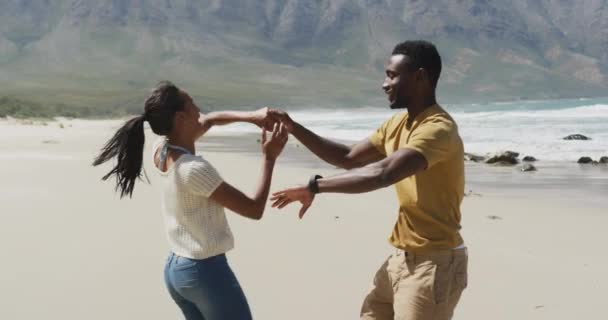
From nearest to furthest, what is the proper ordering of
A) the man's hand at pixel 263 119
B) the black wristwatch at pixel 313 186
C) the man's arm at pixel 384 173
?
the man's arm at pixel 384 173, the black wristwatch at pixel 313 186, the man's hand at pixel 263 119

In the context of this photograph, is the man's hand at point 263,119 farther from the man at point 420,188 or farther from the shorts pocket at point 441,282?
the shorts pocket at point 441,282

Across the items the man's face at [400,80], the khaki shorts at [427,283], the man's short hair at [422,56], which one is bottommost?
the khaki shorts at [427,283]

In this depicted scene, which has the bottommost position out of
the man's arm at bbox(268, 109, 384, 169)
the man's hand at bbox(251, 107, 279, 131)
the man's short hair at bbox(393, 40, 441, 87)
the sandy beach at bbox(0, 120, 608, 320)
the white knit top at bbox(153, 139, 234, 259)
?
the sandy beach at bbox(0, 120, 608, 320)

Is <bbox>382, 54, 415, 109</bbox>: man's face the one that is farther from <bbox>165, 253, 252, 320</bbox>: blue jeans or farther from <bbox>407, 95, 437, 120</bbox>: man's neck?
<bbox>165, 253, 252, 320</bbox>: blue jeans

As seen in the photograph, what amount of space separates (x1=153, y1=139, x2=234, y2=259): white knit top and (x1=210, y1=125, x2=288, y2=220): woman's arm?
5 cm

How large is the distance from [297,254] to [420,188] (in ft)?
15.2

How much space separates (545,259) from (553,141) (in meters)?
19.8

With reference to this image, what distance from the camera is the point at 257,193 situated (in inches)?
149

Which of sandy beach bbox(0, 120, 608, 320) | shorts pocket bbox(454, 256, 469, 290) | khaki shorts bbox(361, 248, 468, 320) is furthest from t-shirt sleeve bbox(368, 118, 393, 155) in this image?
sandy beach bbox(0, 120, 608, 320)

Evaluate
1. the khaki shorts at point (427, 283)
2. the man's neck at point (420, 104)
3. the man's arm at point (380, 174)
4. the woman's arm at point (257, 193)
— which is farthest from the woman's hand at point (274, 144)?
the khaki shorts at point (427, 283)

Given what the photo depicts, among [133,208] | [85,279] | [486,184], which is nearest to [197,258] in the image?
[85,279]

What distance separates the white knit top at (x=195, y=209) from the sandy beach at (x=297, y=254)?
2.63 meters

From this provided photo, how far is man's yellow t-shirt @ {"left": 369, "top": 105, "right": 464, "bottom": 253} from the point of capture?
3.66 metres

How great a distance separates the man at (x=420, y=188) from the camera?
3.58 m
